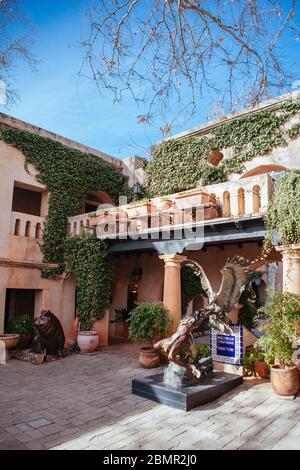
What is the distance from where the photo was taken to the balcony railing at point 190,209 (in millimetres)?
7559

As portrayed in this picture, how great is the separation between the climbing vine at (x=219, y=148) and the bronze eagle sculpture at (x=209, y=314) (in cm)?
546

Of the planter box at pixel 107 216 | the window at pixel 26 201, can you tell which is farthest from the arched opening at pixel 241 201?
the window at pixel 26 201

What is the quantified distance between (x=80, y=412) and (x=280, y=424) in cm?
302

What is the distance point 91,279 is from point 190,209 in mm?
4121

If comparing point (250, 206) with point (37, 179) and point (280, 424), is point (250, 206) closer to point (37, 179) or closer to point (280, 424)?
point (280, 424)

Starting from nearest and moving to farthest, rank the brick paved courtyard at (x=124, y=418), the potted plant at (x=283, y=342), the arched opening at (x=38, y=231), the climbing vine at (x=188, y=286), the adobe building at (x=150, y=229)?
the brick paved courtyard at (x=124, y=418)
the potted plant at (x=283, y=342)
the adobe building at (x=150, y=229)
the arched opening at (x=38, y=231)
the climbing vine at (x=188, y=286)

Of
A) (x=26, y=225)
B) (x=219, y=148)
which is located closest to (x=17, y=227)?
(x=26, y=225)

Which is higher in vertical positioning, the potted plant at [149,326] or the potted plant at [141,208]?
the potted plant at [141,208]

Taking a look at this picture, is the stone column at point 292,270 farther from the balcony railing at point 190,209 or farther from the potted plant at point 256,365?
the potted plant at point 256,365

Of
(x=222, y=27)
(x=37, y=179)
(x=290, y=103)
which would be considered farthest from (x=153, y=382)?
(x=290, y=103)

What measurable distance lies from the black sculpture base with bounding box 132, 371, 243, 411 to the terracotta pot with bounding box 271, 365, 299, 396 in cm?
85

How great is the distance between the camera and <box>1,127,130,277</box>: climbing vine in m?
11.2

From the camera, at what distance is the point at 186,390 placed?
5.49 m

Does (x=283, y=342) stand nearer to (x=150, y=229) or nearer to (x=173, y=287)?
(x=173, y=287)
